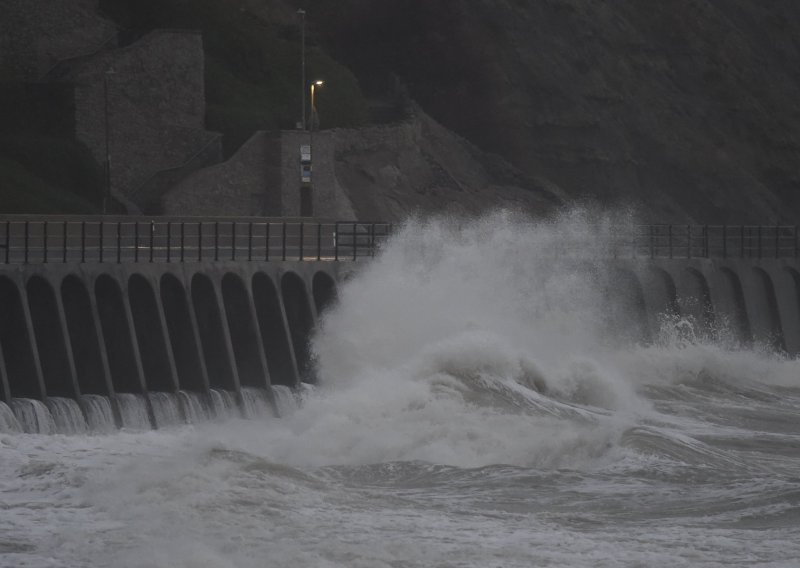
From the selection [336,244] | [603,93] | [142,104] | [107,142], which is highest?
[603,93]

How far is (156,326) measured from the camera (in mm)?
29000

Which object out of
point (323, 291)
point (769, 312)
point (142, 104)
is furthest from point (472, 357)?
point (142, 104)

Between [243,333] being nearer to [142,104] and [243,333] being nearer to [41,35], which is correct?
[142,104]

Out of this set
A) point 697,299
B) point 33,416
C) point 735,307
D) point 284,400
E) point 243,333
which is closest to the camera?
point 33,416

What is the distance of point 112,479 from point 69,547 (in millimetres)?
2750

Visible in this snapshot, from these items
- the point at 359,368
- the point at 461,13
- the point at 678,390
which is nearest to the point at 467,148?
the point at 461,13

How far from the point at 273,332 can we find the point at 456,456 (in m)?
8.01

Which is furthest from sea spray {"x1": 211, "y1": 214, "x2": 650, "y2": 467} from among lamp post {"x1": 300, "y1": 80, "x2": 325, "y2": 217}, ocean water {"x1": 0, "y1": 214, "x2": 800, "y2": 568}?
lamp post {"x1": 300, "y1": 80, "x2": 325, "y2": 217}

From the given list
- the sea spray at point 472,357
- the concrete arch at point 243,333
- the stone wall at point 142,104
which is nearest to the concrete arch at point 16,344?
the sea spray at point 472,357

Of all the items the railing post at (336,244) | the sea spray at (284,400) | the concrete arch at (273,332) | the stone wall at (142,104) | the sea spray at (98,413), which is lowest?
the sea spray at (284,400)

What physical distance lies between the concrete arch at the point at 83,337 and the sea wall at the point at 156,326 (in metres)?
0.02

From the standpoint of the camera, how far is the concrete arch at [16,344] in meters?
26.6

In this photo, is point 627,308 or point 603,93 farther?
point 603,93

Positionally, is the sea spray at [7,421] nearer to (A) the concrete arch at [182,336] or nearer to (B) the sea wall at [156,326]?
(B) the sea wall at [156,326]
